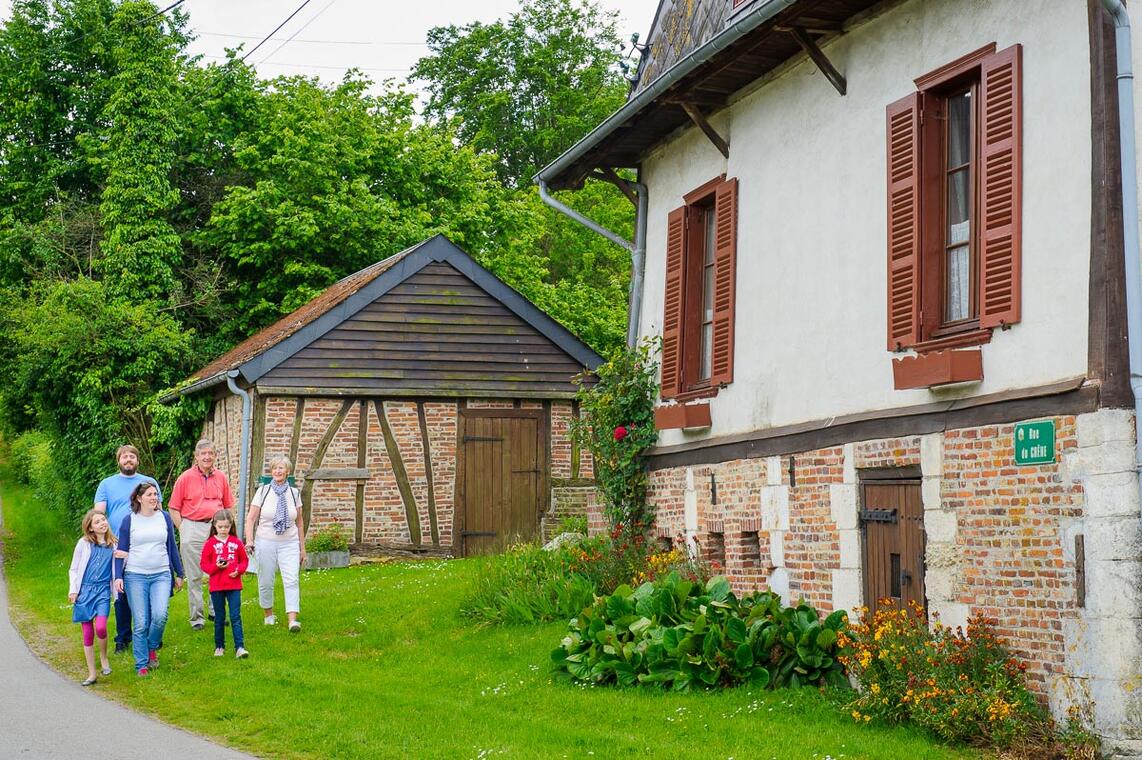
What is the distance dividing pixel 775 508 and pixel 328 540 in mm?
9963

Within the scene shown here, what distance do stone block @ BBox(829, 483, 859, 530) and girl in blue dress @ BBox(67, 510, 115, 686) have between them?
598 cm

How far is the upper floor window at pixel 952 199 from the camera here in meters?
8.27

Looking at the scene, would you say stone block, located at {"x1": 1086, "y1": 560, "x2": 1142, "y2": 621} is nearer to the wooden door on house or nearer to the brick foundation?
the brick foundation


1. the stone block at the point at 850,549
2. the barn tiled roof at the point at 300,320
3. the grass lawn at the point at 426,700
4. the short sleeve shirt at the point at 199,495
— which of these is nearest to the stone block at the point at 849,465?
the stone block at the point at 850,549

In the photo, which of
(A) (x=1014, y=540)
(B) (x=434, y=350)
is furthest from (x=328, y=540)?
(A) (x=1014, y=540)

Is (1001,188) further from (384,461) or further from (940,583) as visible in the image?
(384,461)

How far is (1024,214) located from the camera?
8.09 m

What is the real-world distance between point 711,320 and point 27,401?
19.4 meters

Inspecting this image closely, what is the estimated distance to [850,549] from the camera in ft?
32.2

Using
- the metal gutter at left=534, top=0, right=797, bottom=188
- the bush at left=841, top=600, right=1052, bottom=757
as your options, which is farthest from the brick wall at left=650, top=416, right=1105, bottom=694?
the metal gutter at left=534, top=0, right=797, bottom=188

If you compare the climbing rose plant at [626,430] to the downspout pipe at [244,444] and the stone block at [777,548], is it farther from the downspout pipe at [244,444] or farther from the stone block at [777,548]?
the downspout pipe at [244,444]

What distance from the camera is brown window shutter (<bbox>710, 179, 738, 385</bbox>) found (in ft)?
38.5

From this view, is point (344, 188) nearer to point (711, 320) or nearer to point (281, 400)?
point (281, 400)

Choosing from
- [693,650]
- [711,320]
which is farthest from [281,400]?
[693,650]
